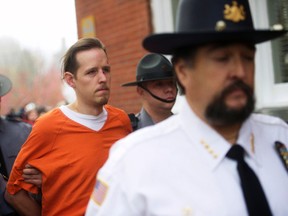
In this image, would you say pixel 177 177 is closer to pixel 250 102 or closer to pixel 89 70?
pixel 250 102

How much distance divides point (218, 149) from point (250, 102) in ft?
0.73

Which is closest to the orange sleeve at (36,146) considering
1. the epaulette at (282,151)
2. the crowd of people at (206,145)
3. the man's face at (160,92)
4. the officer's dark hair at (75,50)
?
the officer's dark hair at (75,50)

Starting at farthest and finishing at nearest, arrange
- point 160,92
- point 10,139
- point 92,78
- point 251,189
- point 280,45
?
point 280,45 → point 10,139 → point 160,92 → point 92,78 → point 251,189

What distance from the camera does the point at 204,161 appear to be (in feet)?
6.03

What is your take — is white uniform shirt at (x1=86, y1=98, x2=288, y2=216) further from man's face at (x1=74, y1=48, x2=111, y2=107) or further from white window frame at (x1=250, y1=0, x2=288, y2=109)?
white window frame at (x1=250, y1=0, x2=288, y2=109)

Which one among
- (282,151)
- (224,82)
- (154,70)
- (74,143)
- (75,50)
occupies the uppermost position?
(75,50)

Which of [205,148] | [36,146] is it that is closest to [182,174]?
[205,148]

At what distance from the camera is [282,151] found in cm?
202

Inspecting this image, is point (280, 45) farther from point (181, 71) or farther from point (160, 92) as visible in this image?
point (181, 71)

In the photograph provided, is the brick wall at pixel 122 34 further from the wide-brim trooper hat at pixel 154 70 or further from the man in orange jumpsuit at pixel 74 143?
the man in orange jumpsuit at pixel 74 143

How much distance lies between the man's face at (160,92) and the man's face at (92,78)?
528 millimetres

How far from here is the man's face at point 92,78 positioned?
122 inches

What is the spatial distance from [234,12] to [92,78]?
141cm

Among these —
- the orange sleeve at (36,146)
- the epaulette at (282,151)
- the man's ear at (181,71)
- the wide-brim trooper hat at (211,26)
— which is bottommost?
the orange sleeve at (36,146)
